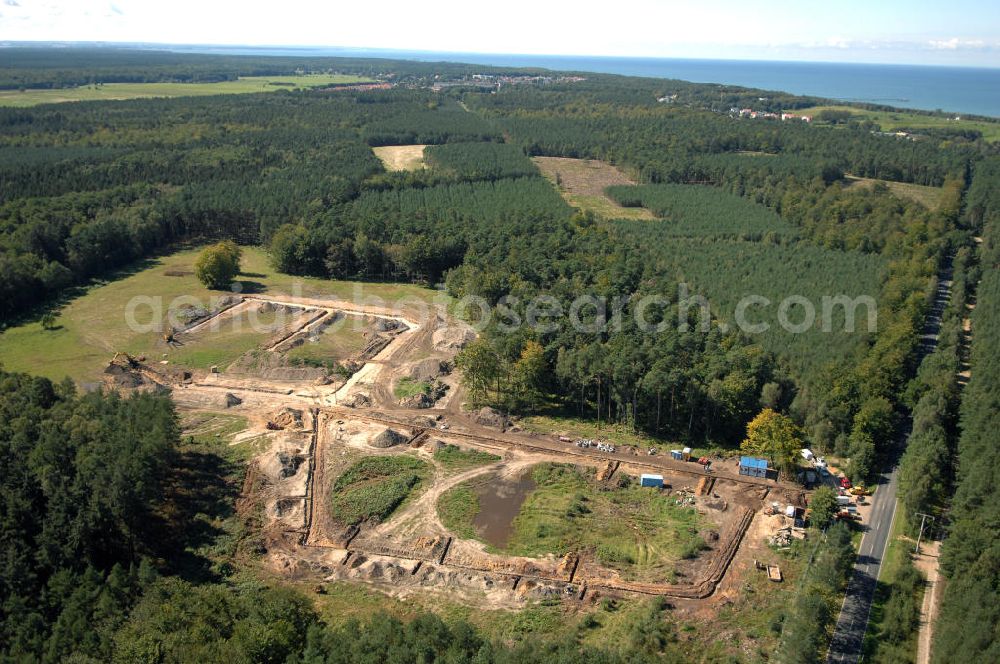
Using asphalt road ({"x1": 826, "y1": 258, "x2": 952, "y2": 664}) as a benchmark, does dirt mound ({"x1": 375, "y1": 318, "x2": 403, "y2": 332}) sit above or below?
above

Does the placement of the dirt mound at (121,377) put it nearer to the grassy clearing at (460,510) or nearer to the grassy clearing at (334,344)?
the grassy clearing at (334,344)

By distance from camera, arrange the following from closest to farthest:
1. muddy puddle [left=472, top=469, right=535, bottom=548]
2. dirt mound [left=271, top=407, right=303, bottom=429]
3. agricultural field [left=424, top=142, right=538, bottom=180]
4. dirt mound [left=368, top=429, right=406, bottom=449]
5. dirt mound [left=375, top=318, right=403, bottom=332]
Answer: muddy puddle [left=472, top=469, right=535, bottom=548] < dirt mound [left=368, top=429, right=406, bottom=449] < dirt mound [left=271, top=407, right=303, bottom=429] < dirt mound [left=375, top=318, right=403, bottom=332] < agricultural field [left=424, top=142, right=538, bottom=180]

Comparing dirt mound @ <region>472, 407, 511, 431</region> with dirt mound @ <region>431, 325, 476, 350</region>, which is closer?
dirt mound @ <region>472, 407, 511, 431</region>

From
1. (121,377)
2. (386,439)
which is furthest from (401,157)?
(386,439)

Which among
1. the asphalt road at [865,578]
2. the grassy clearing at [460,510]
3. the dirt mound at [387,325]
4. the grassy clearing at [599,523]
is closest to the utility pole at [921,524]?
the asphalt road at [865,578]

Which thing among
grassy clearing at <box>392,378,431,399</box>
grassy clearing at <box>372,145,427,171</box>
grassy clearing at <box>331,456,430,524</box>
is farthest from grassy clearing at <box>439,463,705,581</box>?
grassy clearing at <box>372,145,427,171</box>

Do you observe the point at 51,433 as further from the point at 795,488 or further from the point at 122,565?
the point at 795,488

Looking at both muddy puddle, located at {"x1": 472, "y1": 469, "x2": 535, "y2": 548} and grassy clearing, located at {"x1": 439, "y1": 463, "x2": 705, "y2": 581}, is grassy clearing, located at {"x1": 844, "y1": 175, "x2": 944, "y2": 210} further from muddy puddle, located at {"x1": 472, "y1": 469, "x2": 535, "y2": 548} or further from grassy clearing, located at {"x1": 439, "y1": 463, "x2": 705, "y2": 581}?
muddy puddle, located at {"x1": 472, "y1": 469, "x2": 535, "y2": 548}
